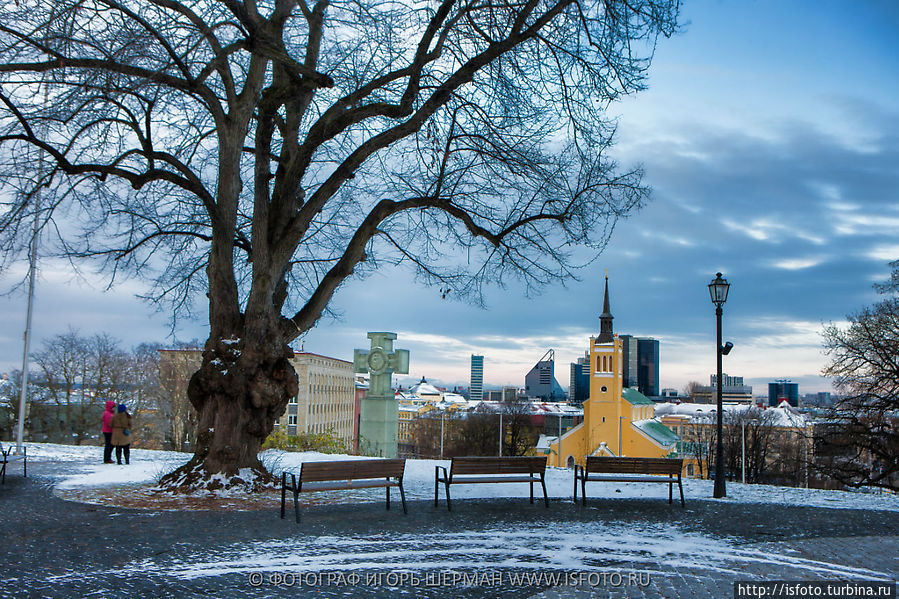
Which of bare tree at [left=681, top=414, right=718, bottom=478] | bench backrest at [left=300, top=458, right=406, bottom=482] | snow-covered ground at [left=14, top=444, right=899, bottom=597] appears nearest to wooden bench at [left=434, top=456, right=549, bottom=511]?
bench backrest at [left=300, top=458, right=406, bottom=482]

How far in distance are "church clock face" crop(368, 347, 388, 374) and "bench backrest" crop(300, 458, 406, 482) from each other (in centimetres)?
750

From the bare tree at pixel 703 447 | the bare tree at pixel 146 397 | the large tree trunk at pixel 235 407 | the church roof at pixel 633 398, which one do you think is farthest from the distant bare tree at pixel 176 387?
the church roof at pixel 633 398

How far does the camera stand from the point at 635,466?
10.8 metres

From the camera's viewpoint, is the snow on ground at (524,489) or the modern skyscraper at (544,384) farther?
the modern skyscraper at (544,384)

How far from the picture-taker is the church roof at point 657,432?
2685 inches

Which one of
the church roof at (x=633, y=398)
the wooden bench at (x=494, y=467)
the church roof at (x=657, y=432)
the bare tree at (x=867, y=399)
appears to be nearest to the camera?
the wooden bench at (x=494, y=467)

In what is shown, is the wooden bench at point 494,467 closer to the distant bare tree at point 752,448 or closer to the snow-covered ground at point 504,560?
A: the snow-covered ground at point 504,560

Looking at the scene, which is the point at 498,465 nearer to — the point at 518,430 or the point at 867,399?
the point at 867,399

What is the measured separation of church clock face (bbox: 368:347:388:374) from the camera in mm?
16984

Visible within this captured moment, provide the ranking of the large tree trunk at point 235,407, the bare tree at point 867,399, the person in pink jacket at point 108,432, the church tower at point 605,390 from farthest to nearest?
1. the church tower at point 605,390
2. the bare tree at point 867,399
3. the person in pink jacket at point 108,432
4. the large tree trunk at point 235,407

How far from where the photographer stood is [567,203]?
1365cm

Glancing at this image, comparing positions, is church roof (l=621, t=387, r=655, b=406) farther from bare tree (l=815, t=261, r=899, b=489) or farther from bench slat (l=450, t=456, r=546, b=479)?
bench slat (l=450, t=456, r=546, b=479)

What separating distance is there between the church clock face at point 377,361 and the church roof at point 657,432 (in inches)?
2193

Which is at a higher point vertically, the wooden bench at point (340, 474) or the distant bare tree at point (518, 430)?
the wooden bench at point (340, 474)
